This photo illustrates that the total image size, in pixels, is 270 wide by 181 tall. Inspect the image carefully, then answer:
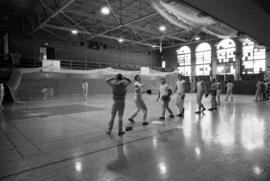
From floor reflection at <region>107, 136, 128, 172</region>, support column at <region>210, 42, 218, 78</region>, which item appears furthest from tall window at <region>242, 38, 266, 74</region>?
floor reflection at <region>107, 136, 128, 172</region>

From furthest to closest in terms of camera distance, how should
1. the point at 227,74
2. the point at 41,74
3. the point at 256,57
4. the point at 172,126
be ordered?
the point at 227,74, the point at 256,57, the point at 41,74, the point at 172,126

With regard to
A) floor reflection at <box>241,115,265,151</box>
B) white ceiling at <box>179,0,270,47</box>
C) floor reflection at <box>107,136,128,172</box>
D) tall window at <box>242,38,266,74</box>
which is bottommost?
floor reflection at <box>107,136,128,172</box>

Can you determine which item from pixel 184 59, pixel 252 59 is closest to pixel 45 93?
pixel 184 59

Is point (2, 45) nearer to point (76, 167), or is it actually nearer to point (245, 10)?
point (76, 167)

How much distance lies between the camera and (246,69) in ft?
66.4

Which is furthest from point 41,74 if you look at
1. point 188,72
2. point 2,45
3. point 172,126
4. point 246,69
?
point 246,69

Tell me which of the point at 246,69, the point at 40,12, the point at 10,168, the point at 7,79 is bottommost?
the point at 10,168

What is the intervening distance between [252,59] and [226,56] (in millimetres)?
2857

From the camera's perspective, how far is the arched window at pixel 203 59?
75.8ft

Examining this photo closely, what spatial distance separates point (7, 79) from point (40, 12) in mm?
7234

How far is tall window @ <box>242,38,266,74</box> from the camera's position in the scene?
19.1 metres

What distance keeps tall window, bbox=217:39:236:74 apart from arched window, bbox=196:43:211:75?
1262mm

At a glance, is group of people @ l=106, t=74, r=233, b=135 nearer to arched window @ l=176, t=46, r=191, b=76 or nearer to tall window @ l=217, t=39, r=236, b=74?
tall window @ l=217, t=39, r=236, b=74

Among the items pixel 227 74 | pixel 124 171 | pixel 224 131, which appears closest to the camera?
pixel 124 171
